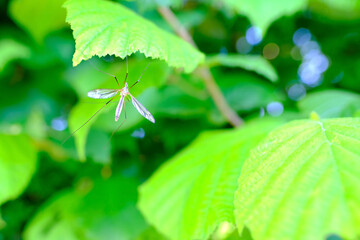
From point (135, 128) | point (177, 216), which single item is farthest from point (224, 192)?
point (135, 128)

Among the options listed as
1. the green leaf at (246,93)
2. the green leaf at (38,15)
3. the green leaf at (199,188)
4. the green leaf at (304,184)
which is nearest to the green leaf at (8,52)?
the green leaf at (38,15)

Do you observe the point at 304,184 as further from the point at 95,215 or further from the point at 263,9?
the point at 95,215

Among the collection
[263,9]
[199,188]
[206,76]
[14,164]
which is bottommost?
[14,164]

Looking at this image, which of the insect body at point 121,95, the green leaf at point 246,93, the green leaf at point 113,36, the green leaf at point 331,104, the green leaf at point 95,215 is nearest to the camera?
the green leaf at point 113,36

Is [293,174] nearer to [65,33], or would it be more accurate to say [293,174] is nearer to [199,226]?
[199,226]

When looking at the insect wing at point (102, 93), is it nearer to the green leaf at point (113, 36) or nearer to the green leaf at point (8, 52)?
the green leaf at point (113, 36)

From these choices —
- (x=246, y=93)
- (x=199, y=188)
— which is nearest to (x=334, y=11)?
(x=246, y=93)

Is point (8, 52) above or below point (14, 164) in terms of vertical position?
above
